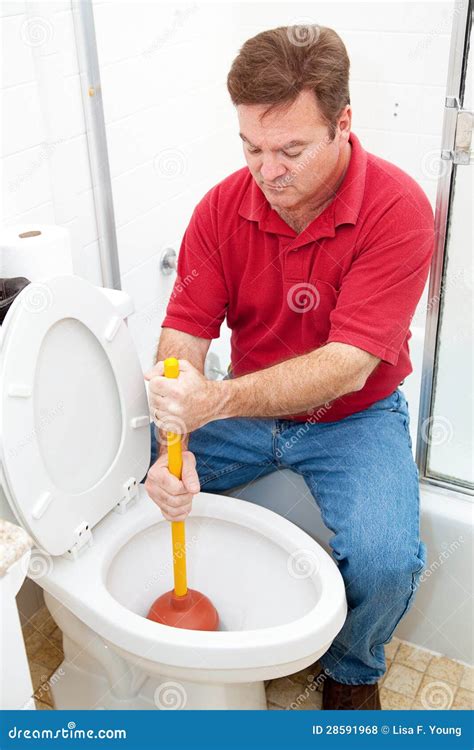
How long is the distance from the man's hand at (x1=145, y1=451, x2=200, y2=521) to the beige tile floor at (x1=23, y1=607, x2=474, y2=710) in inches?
19.8

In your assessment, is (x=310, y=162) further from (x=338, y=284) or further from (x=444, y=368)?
(x=444, y=368)

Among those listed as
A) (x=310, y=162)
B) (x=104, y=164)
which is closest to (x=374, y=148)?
(x=104, y=164)

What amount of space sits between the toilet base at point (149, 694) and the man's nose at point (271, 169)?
779 mm

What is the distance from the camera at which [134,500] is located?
1.34 m

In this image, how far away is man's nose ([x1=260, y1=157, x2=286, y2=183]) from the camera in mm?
1221

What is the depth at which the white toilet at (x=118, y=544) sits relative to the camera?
3.57 feet

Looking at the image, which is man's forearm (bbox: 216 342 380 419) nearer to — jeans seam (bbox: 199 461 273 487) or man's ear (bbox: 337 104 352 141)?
jeans seam (bbox: 199 461 273 487)

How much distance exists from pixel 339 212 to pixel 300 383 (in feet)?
0.92
